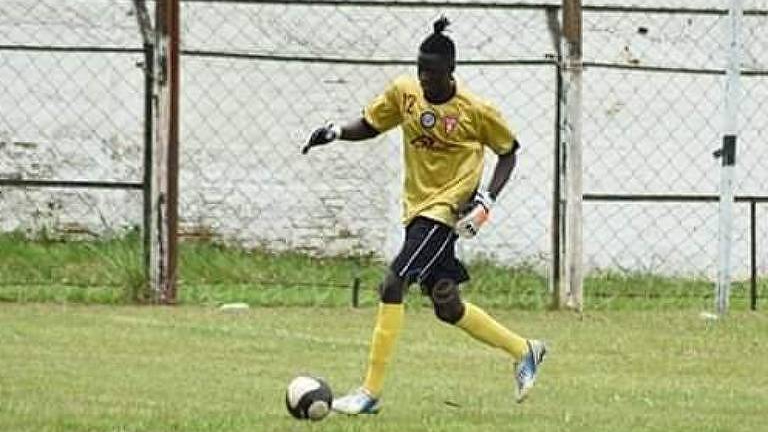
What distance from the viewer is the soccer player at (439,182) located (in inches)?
404

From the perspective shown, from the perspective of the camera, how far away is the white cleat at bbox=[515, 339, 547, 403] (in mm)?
10438

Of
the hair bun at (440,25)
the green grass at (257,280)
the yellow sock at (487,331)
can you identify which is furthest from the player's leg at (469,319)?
the green grass at (257,280)

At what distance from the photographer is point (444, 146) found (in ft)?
34.6

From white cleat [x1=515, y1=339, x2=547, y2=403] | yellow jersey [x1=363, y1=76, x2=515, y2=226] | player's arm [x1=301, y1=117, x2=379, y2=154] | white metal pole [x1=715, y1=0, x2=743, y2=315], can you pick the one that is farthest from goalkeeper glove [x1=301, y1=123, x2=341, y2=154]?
white metal pole [x1=715, y1=0, x2=743, y2=315]

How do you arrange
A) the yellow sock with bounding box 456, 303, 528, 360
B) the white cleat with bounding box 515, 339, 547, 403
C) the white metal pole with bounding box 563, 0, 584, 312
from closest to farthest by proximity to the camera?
the white cleat with bounding box 515, 339, 547, 403 → the yellow sock with bounding box 456, 303, 528, 360 → the white metal pole with bounding box 563, 0, 584, 312

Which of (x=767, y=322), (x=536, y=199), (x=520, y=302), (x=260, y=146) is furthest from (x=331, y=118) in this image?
(x=767, y=322)

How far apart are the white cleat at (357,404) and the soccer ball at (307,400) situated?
0.93 feet

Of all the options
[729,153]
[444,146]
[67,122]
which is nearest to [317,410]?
[444,146]

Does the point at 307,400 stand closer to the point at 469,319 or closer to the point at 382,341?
the point at 382,341

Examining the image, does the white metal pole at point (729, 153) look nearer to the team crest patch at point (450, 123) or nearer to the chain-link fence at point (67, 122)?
the team crest patch at point (450, 123)

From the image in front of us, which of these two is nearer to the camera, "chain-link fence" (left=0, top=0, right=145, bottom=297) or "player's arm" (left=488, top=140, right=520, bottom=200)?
"player's arm" (left=488, top=140, right=520, bottom=200)

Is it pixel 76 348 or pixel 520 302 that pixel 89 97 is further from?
pixel 76 348

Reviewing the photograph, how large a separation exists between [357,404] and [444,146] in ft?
4.84

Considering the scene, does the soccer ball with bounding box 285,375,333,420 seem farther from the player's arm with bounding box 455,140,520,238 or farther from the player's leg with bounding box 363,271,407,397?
the player's arm with bounding box 455,140,520,238
